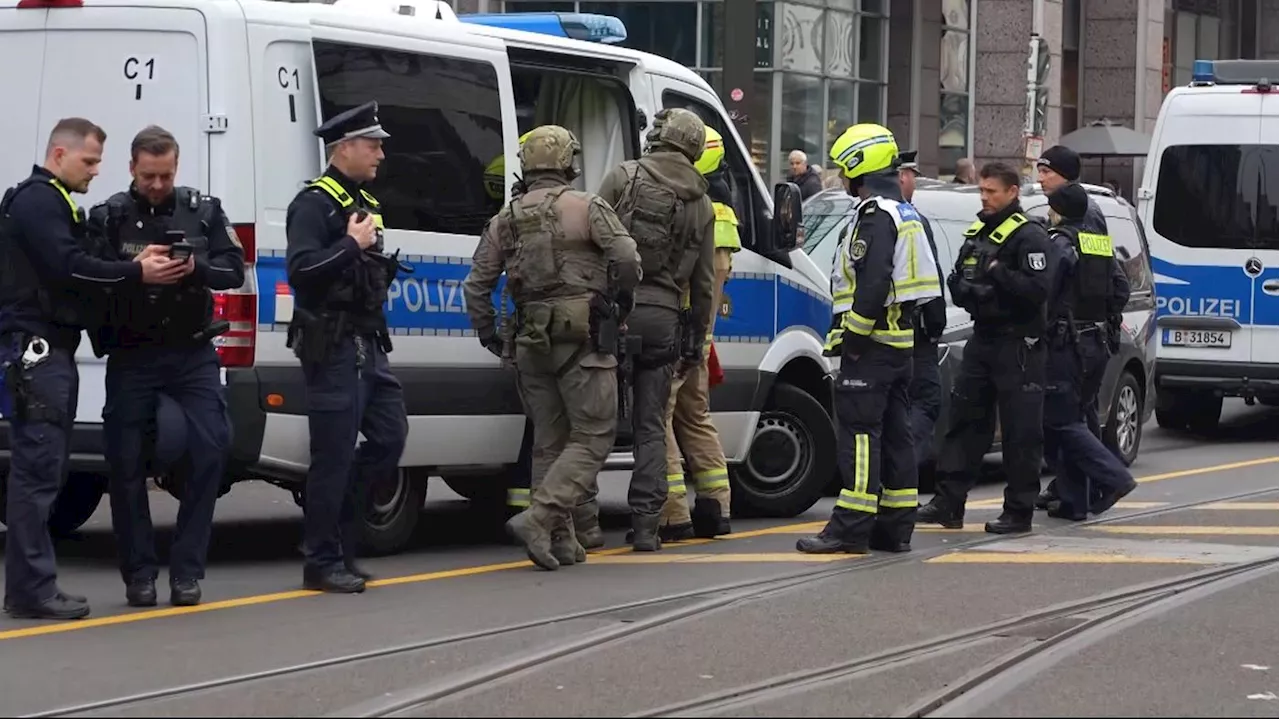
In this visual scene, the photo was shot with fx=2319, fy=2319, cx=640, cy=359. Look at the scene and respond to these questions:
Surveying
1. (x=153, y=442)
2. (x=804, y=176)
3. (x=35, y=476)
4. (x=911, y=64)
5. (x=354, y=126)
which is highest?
(x=911, y=64)

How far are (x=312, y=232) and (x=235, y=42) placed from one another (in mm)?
901

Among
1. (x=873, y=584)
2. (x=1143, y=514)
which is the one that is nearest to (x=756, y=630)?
(x=873, y=584)

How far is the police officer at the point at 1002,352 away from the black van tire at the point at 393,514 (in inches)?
106

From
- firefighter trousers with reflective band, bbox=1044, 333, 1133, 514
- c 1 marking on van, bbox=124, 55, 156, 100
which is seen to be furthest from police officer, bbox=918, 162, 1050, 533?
c 1 marking on van, bbox=124, 55, 156, 100

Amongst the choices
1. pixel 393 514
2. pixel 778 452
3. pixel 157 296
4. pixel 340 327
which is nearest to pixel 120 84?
pixel 157 296

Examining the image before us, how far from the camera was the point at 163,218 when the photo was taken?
8148 millimetres

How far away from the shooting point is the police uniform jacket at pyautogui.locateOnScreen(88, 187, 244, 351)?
8.07 metres

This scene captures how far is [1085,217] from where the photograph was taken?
472 inches

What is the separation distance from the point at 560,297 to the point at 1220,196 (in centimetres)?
933

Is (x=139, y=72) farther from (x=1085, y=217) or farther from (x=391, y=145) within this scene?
(x=1085, y=217)

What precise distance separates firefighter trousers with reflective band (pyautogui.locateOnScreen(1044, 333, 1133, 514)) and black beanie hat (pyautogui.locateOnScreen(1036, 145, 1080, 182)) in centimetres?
84

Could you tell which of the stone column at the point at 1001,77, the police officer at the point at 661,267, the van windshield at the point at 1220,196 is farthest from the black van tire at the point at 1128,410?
the stone column at the point at 1001,77

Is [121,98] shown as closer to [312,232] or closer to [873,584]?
[312,232]

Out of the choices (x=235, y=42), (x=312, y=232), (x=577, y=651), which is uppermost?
(x=235, y=42)
